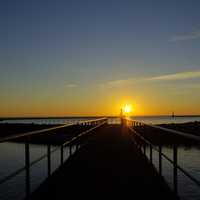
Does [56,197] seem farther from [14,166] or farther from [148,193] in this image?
[14,166]

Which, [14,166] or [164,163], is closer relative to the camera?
[164,163]

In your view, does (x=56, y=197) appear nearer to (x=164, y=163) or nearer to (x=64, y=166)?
(x=64, y=166)

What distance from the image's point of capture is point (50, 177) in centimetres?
776

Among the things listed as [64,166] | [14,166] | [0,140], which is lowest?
[14,166]

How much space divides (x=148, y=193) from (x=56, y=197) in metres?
1.51

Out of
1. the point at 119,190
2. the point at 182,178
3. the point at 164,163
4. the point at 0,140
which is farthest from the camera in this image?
the point at 164,163

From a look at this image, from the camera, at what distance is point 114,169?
9.13 metres

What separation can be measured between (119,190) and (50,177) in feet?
5.66

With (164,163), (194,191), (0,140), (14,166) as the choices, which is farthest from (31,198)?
(14,166)

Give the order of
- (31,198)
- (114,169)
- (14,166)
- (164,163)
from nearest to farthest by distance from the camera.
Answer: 1. (31,198)
2. (114,169)
3. (164,163)
4. (14,166)

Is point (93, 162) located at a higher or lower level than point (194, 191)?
higher

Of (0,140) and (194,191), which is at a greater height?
(0,140)

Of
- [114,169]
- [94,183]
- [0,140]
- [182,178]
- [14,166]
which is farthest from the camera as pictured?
[14,166]

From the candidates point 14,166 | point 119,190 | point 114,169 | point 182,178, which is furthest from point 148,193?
point 14,166
